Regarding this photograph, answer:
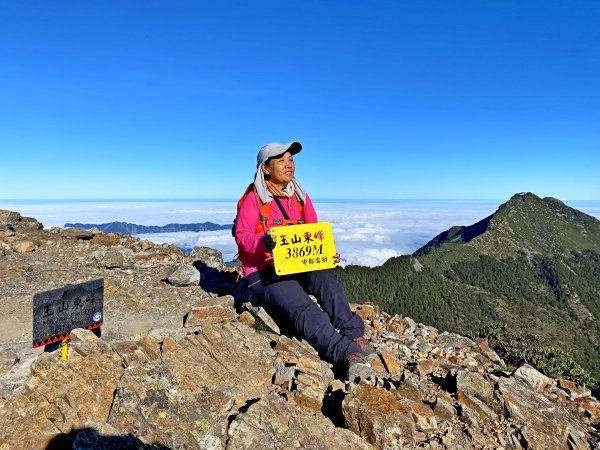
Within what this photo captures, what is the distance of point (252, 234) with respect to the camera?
25.1 feet

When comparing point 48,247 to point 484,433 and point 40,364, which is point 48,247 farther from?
point 484,433

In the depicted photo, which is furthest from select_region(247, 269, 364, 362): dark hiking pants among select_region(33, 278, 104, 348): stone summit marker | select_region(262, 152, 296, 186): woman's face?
select_region(33, 278, 104, 348): stone summit marker

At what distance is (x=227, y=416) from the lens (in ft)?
16.9

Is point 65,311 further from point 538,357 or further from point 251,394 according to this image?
point 538,357

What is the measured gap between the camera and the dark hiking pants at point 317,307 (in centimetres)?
696

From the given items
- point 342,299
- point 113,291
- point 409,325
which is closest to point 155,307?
point 113,291

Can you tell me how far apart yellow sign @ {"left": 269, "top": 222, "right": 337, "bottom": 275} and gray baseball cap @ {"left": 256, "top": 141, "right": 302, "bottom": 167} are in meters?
1.59

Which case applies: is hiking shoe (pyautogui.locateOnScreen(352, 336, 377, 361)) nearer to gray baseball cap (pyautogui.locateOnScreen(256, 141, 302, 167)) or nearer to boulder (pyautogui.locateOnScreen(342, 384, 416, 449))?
boulder (pyautogui.locateOnScreen(342, 384, 416, 449))

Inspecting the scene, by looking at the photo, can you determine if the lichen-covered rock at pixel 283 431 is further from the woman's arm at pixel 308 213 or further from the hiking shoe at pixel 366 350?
the woman's arm at pixel 308 213

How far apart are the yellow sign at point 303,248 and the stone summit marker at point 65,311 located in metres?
3.62

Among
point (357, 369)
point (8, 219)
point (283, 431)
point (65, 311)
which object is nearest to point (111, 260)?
point (65, 311)

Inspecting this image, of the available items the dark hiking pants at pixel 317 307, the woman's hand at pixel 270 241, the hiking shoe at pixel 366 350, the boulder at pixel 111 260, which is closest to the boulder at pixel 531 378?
the hiking shoe at pixel 366 350

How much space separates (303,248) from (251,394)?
9.35 ft

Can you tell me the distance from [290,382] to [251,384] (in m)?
0.66
